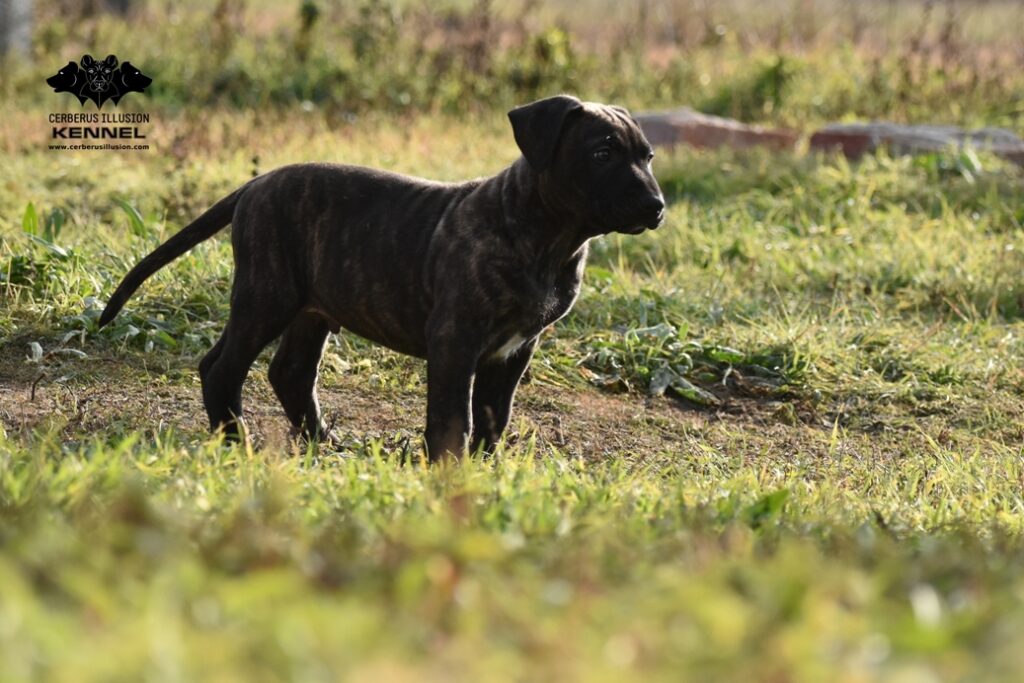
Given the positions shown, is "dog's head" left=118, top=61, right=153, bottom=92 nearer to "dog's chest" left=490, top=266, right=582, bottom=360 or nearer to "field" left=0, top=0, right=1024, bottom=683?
"field" left=0, top=0, right=1024, bottom=683

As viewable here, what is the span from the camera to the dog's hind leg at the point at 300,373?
6086mm

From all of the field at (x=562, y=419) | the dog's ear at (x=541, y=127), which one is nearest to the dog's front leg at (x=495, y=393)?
the field at (x=562, y=419)

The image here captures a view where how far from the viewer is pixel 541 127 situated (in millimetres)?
5285

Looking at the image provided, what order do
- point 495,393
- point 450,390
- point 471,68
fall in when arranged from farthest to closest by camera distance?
point 471,68 → point 495,393 → point 450,390

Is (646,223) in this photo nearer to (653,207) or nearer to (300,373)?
(653,207)

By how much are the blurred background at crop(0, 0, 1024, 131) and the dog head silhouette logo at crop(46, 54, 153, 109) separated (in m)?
0.33

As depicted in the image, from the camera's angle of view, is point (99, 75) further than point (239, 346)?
Yes

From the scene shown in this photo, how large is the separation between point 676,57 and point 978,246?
7.50 metres

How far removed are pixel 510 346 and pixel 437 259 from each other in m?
0.41

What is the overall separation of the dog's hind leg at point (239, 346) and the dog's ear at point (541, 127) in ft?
3.84


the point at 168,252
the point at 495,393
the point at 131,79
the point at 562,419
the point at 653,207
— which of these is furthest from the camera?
the point at 131,79

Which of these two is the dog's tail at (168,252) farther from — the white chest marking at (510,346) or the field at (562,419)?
the white chest marking at (510,346)

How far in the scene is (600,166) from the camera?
526 centimetres

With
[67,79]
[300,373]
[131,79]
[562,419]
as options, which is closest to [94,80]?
[67,79]
